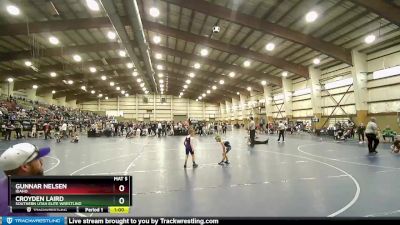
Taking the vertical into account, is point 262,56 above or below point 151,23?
below

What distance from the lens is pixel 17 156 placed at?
6.23 feet

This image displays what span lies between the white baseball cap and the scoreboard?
14cm

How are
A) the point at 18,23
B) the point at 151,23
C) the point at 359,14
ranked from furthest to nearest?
the point at 151,23 < the point at 18,23 < the point at 359,14

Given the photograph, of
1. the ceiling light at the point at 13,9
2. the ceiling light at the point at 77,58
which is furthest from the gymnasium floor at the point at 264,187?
the ceiling light at the point at 77,58

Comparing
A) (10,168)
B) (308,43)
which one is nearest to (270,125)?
(308,43)

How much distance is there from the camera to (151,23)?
2242 centimetres

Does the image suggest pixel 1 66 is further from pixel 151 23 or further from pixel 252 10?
pixel 252 10

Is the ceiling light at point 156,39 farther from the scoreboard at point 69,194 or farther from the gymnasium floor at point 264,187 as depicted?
the scoreboard at point 69,194

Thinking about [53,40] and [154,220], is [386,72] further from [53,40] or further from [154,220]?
[53,40]

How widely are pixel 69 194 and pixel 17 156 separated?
0.48 metres

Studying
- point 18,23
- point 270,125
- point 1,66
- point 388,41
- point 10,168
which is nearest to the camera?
point 10,168

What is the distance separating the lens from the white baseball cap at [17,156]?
1.85m

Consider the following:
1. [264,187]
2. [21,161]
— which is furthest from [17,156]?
[264,187]

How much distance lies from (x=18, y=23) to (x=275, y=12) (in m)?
17.6
